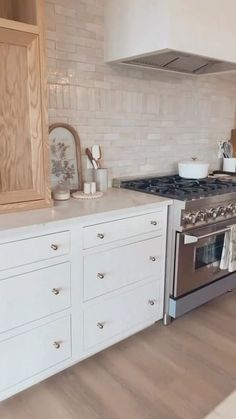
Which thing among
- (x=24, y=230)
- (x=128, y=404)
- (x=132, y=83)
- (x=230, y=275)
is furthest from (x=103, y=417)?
(x=132, y=83)

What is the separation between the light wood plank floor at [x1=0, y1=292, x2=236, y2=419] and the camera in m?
1.59

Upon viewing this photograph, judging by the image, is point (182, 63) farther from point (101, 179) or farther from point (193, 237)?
point (193, 237)

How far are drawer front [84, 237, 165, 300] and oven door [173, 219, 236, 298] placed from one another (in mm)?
124

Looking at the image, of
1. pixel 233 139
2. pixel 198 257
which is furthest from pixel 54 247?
pixel 233 139

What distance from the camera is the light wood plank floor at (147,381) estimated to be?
159 cm

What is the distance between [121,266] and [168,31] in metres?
1.36

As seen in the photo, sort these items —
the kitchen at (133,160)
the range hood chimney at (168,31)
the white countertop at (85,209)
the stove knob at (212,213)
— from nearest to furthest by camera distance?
the white countertop at (85,209)
the kitchen at (133,160)
the range hood chimney at (168,31)
the stove knob at (212,213)

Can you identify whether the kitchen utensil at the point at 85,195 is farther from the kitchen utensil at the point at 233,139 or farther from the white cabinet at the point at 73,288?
the kitchen utensil at the point at 233,139

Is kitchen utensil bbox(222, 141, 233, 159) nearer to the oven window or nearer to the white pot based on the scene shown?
the white pot

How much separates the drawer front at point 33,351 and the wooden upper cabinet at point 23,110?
62cm

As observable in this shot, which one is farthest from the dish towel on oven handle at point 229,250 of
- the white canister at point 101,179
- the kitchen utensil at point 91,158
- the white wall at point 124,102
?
the kitchen utensil at point 91,158

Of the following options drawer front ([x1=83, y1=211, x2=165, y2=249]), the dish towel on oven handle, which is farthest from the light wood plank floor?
drawer front ([x1=83, y1=211, x2=165, y2=249])

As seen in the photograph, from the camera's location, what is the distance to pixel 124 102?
2457 millimetres

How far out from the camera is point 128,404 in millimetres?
1630
